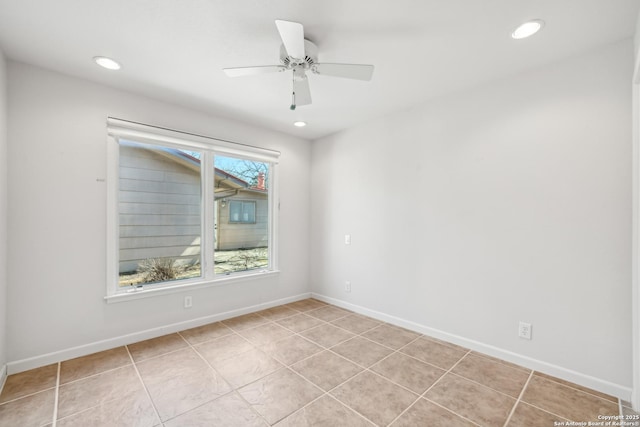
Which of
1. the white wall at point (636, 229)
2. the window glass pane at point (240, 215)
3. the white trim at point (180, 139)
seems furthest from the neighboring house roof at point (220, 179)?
the white wall at point (636, 229)

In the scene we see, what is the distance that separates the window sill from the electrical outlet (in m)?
2.81

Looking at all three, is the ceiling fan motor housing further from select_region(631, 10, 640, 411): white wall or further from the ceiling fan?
select_region(631, 10, 640, 411): white wall

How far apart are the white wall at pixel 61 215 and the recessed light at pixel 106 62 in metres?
0.43

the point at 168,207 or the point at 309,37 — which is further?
the point at 168,207

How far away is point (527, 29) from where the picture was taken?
1.86 meters

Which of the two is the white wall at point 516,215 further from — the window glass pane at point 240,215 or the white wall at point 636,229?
the window glass pane at point 240,215

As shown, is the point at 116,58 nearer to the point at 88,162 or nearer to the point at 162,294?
the point at 88,162

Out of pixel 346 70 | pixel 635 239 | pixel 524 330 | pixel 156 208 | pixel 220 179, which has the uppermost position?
pixel 346 70

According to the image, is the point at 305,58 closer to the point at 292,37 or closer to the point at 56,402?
the point at 292,37

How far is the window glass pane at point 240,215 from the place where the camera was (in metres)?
3.53

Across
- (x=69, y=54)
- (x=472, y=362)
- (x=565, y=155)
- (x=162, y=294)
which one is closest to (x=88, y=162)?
(x=69, y=54)

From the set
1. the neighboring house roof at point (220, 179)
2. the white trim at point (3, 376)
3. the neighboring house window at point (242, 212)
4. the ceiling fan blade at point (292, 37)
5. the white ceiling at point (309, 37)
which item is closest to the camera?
the ceiling fan blade at point (292, 37)

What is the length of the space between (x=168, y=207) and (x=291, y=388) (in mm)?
2245

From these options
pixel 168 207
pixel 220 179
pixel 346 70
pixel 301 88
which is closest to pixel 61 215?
pixel 168 207
